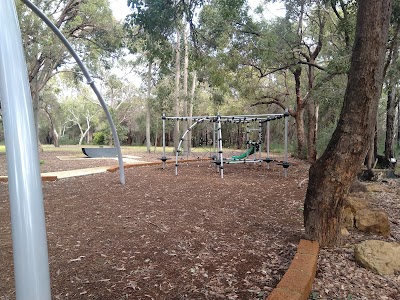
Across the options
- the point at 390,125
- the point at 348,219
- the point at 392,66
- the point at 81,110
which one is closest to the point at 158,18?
the point at 348,219

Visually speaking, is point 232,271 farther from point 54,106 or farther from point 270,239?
point 54,106

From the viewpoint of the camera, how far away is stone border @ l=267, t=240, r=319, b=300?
1696 millimetres

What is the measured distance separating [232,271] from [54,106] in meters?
33.2

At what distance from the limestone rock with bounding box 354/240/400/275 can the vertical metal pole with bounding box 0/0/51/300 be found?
7.45 ft

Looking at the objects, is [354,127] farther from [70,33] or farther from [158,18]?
[70,33]

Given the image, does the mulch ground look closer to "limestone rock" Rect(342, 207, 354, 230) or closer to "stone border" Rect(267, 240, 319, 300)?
"stone border" Rect(267, 240, 319, 300)

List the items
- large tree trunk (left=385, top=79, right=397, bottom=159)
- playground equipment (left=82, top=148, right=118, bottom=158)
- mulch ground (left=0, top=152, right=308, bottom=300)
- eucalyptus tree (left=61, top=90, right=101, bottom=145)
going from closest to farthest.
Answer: mulch ground (left=0, top=152, right=308, bottom=300)
large tree trunk (left=385, top=79, right=397, bottom=159)
playground equipment (left=82, top=148, right=118, bottom=158)
eucalyptus tree (left=61, top=90, right=101, bottom=145)

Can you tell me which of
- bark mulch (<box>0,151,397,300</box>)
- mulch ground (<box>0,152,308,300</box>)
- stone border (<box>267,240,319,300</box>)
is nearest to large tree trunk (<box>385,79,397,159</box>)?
mulch ground (<box>0,152,308,300</box>)

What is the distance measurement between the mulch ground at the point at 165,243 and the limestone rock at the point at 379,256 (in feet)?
1.76

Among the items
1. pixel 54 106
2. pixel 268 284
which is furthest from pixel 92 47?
pixel 54 106

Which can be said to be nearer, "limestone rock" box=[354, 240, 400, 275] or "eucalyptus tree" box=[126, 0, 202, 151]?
"limestone rock" box=[354, 240, 400, 275]

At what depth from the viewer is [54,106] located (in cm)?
3117

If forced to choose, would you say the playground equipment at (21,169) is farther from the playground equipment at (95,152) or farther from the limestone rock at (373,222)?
the playground equipment at (95,152)

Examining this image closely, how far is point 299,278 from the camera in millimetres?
1879
